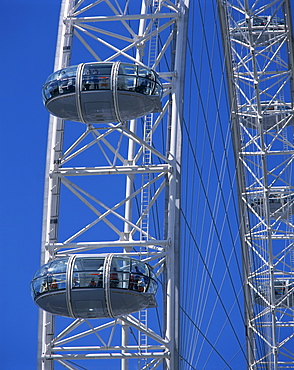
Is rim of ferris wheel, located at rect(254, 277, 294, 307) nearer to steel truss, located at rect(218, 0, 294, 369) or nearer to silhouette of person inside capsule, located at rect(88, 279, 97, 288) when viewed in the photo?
steel truss, located at rect(218, 0, 294, 369)

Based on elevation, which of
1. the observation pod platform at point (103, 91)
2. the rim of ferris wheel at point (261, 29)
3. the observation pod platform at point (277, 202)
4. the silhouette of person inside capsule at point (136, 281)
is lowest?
the silhouette of person inside capsule at point (136, 281)

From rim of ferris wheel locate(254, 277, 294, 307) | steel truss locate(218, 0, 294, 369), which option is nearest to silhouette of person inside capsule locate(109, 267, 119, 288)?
steel truss locate(218, 0, 294, 369)

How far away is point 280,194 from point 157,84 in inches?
839

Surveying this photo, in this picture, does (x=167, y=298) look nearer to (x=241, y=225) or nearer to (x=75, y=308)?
(x=75, y=308)

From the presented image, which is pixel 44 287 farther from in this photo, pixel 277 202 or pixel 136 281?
pixel 277 202

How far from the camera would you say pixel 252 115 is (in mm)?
42500

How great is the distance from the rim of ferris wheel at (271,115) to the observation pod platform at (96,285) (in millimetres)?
21964

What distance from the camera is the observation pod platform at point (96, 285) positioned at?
72.1 ft

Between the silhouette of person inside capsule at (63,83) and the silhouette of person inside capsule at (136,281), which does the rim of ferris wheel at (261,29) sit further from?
the silhouette of person inside capsule at (136,281)

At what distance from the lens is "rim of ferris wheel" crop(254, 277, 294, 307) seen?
43.9 meters

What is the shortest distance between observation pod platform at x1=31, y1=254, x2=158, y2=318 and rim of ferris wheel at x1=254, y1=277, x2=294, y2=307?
72.5 feet

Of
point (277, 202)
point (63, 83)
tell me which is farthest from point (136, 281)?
point (277, 202)

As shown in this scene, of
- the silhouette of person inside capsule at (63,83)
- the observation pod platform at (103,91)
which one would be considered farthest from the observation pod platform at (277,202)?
the silhouette of person inside capsule at (63,83)

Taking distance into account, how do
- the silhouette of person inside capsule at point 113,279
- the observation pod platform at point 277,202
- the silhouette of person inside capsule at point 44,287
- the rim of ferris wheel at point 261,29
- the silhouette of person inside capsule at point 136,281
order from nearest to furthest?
the silhouette of person inside capsule at point 113,279
the silhouette of person inside capsule at point 136,281
the silhouette of person inside capsule at point 44,287
the rim of ferris wheel at point 261,29
the observation pod platform at point 277,202
